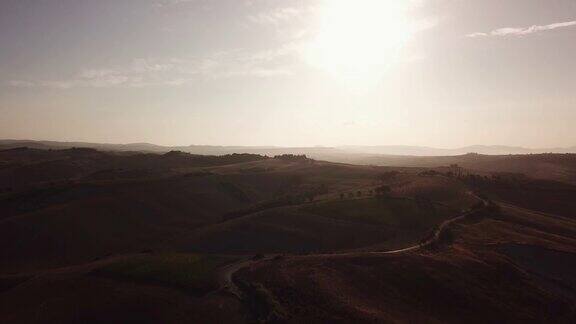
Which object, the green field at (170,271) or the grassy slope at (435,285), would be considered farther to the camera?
the green field at (170,271)

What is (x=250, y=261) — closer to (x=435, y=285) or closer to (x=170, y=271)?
(x=170, y=271)

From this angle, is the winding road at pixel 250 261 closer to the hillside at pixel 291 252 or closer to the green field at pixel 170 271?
the hillside at pixel 291 252

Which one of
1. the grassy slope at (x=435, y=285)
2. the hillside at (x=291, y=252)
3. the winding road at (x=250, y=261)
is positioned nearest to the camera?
the grassy slope at (x=435, y=285)

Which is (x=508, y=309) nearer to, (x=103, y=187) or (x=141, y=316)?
(x=141, y=316)

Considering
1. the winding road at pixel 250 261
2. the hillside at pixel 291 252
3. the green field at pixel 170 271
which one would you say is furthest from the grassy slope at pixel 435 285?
the green field at pixel 170 271

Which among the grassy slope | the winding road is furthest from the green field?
the grassy slope

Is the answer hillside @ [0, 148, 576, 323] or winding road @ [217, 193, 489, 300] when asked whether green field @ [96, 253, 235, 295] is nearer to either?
hillside @ [0, 148, 576, 323]

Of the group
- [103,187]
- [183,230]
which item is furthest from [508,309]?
[103,187]

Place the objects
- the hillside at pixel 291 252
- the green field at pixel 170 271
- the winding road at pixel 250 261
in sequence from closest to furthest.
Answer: the hillside at pixel 291 252, the winding road at pixel 250 261, the green field at pixel 170 271

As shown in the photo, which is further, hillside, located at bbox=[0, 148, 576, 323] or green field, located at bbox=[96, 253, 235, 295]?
green field, located at bbox=[96, 253, 235, 295]
